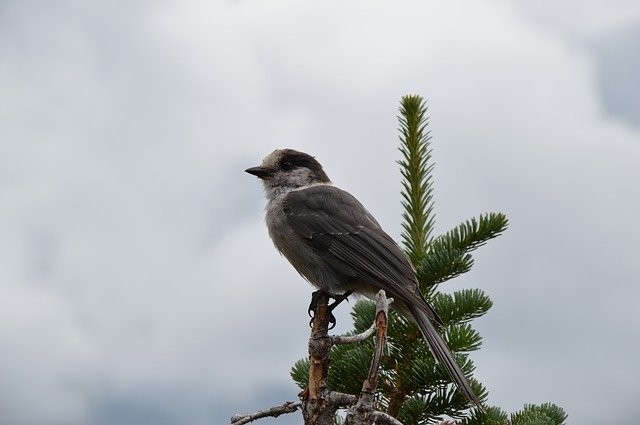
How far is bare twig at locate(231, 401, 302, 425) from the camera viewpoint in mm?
3637

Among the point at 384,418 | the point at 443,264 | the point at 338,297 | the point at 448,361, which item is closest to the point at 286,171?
the point at 338,297

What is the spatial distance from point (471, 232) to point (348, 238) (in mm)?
1250

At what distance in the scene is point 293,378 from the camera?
15.2 feet

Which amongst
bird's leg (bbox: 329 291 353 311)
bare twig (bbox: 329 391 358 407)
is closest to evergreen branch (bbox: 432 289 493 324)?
bird's leg (bbox: 329 291 353 311)

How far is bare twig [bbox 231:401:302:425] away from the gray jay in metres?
1.24

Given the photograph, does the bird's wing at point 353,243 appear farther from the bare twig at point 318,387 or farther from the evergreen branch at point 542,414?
the bare twig at point 318,387

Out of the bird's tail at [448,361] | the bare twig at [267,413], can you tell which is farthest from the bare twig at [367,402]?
the bird's tail at [448,361]

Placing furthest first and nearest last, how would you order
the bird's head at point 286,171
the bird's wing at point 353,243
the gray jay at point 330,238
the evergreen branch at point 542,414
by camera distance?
1. the bird's head at point 286,171
2. the gray jay at point 330,238
3. the bird's wing at point 353,243
4. the evergreen branch at point 542,414

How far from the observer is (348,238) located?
5793 millimetres

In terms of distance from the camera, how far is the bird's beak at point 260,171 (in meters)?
6.66

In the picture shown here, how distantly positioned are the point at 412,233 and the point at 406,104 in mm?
873

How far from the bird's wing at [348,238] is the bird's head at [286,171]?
0.26 meters

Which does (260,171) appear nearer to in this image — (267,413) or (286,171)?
(286,171)

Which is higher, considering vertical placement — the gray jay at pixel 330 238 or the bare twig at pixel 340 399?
the gray jay at pixel 330 238
